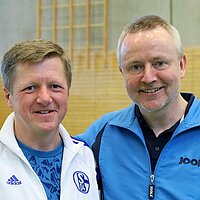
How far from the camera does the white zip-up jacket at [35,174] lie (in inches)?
54.1

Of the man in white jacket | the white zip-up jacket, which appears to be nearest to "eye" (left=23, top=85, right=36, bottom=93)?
the man in white jacket

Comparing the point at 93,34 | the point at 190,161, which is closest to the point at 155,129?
the point at 190,161

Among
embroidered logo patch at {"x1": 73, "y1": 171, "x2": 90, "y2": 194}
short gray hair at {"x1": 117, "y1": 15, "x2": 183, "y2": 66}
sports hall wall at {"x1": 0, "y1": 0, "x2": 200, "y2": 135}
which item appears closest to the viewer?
embroidered logo patch at {"x1": 73, "y1": 171, "x2": 90, "y2": 194}

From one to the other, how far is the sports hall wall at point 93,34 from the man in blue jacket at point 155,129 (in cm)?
426

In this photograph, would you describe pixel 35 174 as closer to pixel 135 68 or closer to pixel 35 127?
pixel 35 127

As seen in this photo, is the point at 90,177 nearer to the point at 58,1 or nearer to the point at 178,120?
the point at 178,120

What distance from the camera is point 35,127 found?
145cm

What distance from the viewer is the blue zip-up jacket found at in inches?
62.8

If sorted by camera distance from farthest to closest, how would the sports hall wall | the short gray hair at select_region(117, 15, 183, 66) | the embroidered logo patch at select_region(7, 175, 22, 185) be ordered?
the sports hall wall → the short gray hair at select_region(117, 15, 183, 66) → the embroidered logo patch at select_region(7, 175, 22, 185)

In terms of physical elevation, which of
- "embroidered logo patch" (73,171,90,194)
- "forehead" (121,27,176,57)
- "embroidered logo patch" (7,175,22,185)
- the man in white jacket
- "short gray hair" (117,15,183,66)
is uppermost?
"short gray hair" (117,15,183,66)

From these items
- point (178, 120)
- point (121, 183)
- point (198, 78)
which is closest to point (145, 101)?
point (178, 120)

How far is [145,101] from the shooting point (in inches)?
64.4

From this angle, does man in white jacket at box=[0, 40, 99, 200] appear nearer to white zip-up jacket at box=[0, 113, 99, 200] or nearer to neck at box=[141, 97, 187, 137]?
white zip-up jacket at box=[0, 113, 99, 200]

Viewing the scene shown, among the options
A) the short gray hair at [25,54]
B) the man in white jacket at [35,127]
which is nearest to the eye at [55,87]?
the man in white jacket at [35,127]
